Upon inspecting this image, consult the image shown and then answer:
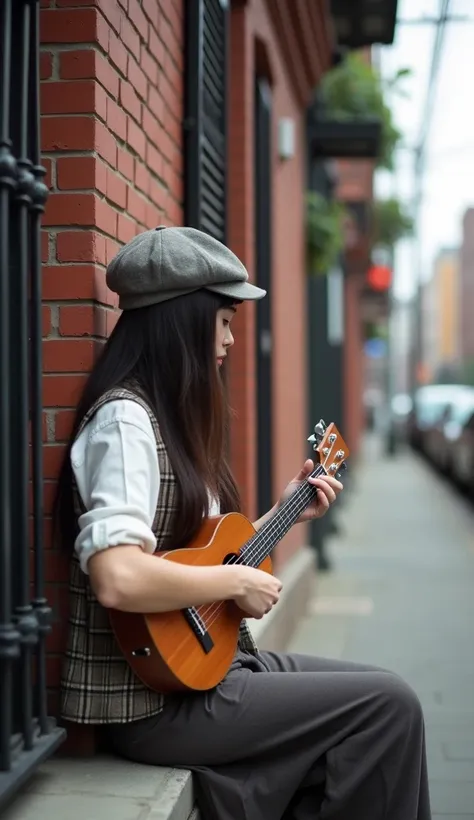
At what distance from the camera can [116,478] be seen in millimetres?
2188

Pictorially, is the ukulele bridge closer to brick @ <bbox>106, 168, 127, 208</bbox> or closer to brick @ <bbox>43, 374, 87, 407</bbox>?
brick @ <bbox>43, 374, 87, 407</bbox>

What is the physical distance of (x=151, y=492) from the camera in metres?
2.27

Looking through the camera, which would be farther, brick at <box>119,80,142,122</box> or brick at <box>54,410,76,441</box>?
brick at <box>119,80,142,122</box>

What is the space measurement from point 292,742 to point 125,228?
4.90 ft

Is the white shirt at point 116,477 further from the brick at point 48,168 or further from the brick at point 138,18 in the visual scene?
the brick at point 138,18

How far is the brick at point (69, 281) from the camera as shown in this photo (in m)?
2.64

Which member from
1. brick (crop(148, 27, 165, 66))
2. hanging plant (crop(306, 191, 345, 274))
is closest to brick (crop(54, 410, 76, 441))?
brick (crop(148, 27, 165, 66))

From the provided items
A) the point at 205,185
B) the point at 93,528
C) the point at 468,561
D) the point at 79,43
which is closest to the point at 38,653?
the point at 93,528

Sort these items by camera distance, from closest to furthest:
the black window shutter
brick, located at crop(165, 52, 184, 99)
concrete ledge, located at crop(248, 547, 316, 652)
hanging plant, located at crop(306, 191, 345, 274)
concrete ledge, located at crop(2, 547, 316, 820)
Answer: concrete ledge, located at crop(2, 547, 316, 820)
brick, located at crop(165, 52, 184, 99)
the black window shutter
concrete ledge, located at crop(248, 547, 316, 652)
hanging plant, located at crop(306, 191, 345, 274)

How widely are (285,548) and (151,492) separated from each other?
14.4ft

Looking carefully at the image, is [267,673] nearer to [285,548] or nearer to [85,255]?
[85,255]

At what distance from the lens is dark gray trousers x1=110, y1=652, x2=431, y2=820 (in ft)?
8.09

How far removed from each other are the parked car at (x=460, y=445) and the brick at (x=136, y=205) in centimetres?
1166

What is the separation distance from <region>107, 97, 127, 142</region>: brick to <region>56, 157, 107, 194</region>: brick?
0.20m
